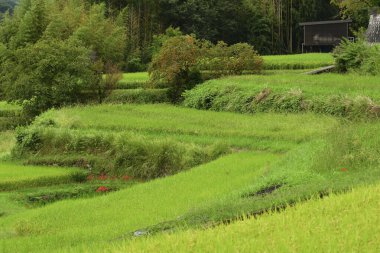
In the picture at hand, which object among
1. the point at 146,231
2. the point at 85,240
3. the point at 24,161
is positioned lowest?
→ the point at 24,161

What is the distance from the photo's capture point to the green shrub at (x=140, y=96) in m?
31.6

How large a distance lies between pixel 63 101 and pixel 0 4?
3849 inches

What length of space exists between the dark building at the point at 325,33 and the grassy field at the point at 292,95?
20163 millimetres

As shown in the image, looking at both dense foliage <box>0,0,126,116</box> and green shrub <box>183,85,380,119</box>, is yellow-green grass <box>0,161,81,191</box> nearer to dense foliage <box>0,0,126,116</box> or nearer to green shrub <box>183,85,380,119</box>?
green shrub <box>183,85,380,119</box>

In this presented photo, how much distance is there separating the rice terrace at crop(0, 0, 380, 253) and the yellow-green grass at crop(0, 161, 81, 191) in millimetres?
33

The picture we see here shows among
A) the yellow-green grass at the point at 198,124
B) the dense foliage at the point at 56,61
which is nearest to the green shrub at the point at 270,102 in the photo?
the yellow-green grass at the point at 198,124

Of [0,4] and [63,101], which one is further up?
[0,4]

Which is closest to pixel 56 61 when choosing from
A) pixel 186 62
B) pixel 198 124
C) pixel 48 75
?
pixel 48 75

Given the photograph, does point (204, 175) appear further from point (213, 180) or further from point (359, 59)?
point (359, 59)

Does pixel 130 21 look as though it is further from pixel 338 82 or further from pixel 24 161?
pixel 24 161

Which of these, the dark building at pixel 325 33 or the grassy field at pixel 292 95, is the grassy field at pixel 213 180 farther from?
the dark building at pixel 325 33

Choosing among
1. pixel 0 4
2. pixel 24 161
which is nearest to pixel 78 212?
pixel 24 161

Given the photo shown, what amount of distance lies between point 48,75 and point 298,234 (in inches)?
1021

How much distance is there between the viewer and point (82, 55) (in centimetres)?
3145
